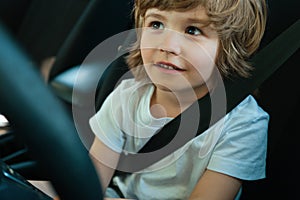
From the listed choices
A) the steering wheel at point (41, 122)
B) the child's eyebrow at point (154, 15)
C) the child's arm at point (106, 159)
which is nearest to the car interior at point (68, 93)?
the steering wheel at point (41, 122)

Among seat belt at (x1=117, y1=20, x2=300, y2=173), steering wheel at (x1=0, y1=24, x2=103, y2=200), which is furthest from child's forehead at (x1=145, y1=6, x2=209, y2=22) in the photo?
steering wheel at (x1=0, y1=24, x2=103, y2=200)

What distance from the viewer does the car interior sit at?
676 millimetres

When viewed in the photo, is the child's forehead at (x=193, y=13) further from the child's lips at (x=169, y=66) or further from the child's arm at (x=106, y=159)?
the child's arm at (x=106, y=159)

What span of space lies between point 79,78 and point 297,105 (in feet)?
2.12

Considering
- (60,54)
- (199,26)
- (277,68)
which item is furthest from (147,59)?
(60,54)

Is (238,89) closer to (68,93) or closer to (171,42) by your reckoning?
(171,42)

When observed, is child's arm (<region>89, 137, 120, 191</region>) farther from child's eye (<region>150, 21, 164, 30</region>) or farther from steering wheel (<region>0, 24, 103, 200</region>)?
steering wheel (<region>0, 24, 103, 200</region>)

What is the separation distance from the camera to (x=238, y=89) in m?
1.28

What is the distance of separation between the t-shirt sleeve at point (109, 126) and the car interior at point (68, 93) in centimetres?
9

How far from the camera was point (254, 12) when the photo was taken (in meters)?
1.25

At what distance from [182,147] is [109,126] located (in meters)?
0.18

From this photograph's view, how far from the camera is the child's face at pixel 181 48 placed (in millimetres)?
1204

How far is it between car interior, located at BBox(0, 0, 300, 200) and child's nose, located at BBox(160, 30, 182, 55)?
0.18 m

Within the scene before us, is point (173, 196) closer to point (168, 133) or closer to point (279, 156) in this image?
point (168, 133)
